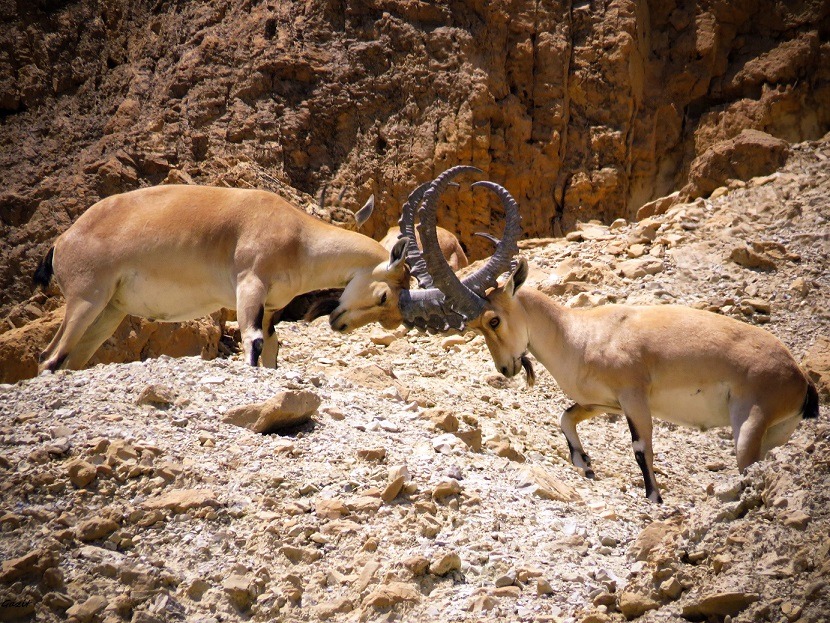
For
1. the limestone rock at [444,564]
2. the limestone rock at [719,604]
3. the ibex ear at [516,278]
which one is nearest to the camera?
the limestone rock at [719,604]

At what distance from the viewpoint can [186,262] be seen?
9.30 meters

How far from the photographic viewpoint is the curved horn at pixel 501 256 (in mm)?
9227

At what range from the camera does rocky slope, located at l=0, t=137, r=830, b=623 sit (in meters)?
4.81

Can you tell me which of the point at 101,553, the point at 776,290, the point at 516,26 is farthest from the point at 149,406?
the point at 516,26

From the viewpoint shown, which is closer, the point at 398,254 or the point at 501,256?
the point at 501,256

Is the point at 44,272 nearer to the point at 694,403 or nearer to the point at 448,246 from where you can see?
the point at 448,246

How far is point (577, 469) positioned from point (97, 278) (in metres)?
5.10

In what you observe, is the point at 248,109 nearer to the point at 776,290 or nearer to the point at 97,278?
the point at 97,278

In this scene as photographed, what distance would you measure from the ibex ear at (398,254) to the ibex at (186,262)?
11 millimetres

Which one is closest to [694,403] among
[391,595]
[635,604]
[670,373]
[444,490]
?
[670,373]

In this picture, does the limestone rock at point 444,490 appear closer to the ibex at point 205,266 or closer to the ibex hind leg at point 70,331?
the ibex at point 205,266

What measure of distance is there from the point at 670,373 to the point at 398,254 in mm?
3417

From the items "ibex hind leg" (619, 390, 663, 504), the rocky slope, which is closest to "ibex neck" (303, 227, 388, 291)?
the rocky slope

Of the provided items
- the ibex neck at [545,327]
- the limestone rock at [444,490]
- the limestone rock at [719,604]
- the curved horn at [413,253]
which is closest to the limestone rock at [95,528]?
the limestone rock at [444,490]
